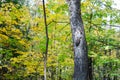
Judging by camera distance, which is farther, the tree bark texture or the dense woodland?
the dense woodland

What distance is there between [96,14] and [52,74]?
14187mm

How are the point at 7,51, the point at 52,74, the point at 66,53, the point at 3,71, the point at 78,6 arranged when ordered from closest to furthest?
the point at 78,6 < the point at 66,53 < the point at 7,51 < the point at 3,71 < the point at 52,74

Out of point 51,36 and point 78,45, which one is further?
point 51,36

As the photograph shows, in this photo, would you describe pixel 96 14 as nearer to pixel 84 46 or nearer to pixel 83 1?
pixel 83 1

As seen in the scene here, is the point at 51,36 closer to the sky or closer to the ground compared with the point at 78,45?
closer to the ground

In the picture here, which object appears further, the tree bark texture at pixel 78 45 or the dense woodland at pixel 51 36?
the dense woodland at pixel 51 36

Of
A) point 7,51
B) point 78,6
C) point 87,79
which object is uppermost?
point 78,6

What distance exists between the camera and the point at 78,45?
5129mm

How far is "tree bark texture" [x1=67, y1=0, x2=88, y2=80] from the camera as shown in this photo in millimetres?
5023

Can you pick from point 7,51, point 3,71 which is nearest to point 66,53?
point 7,51

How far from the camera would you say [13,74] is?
663 inches

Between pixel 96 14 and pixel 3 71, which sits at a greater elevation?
pixel 96 14

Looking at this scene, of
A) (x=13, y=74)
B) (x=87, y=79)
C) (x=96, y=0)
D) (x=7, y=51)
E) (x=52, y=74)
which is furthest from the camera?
(x=52, y=74)

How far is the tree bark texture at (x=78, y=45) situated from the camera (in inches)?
198
